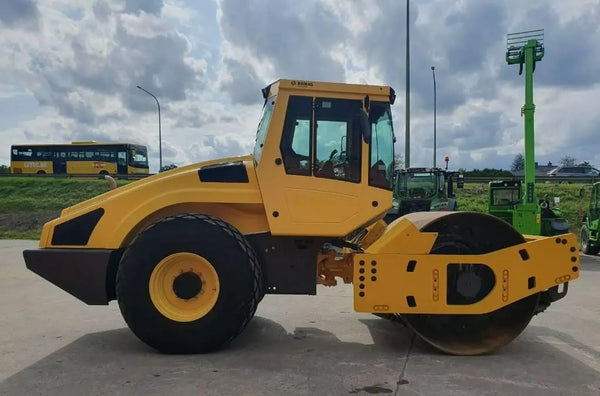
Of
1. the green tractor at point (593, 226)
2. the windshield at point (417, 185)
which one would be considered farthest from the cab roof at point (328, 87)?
the green tractor at point (593, 226)

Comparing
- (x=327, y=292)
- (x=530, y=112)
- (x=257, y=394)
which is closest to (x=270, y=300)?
(x=327, y=292)

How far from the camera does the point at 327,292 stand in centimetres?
981

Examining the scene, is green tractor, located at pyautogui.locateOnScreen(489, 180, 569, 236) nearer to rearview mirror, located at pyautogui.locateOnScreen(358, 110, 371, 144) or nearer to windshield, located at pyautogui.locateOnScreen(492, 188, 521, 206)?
windshield, located at pyautogui.locateOnScreen(492, 188, 521, 206)

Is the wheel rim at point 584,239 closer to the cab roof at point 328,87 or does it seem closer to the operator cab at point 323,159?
the operator cab at point 323,159

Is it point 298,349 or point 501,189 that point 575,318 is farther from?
point 501,189

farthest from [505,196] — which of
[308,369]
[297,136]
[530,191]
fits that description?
[308,369]

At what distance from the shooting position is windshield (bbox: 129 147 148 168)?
42062 millimetres

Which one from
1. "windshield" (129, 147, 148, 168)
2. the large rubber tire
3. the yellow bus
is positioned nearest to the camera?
the large rubber tire

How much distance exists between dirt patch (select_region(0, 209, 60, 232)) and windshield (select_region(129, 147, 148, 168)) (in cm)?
1285

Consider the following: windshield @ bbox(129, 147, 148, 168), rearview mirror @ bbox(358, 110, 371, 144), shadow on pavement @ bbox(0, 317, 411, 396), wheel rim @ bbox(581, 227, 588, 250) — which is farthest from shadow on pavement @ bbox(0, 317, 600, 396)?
windshield @ bbox(129, 147, 148, 168)

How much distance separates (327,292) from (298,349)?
381cm

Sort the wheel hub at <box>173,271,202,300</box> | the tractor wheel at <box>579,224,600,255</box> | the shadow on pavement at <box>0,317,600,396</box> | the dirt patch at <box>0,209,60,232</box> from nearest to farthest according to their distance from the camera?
the shadow on pavement at <box>0,317,600,396</box>
the wheel hub at <box>173,271,202,300</box>
the tractor wheel at <box>579,224,600,255</box>
the dirt patch at <box>0,209,60,232</box>

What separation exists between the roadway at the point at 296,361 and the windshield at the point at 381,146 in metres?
1.82

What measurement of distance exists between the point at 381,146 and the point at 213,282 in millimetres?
2321
